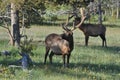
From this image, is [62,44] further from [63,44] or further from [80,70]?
[80,70]

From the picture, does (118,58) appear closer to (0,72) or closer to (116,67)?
(116,67)

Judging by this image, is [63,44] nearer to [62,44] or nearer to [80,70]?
[62,44]

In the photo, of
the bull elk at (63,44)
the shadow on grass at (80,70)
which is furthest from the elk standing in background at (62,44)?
the shadow on grass at (80,70)

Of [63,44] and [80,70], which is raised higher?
[63,44]

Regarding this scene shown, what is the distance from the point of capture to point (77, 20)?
2711 cm

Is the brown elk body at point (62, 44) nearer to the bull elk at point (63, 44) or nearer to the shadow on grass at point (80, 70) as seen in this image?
the bull elk at point (63, 44)

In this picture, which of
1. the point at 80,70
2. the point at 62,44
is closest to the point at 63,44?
the point at 62,44

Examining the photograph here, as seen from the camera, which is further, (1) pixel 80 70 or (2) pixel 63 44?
(2) pixel 63 44

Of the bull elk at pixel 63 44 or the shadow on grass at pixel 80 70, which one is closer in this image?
the shadow on grass at pixel 80 70

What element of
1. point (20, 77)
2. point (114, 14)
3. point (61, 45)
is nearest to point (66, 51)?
point (61, 45)

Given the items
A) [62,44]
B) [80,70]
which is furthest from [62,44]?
[80,70]

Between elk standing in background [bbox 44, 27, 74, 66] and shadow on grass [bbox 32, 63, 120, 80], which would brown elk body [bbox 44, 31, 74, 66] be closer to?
elk standing in background [bbox 44, 27, 74, 66]

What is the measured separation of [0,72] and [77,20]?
1565 cm

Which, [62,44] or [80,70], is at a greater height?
[62,44]
